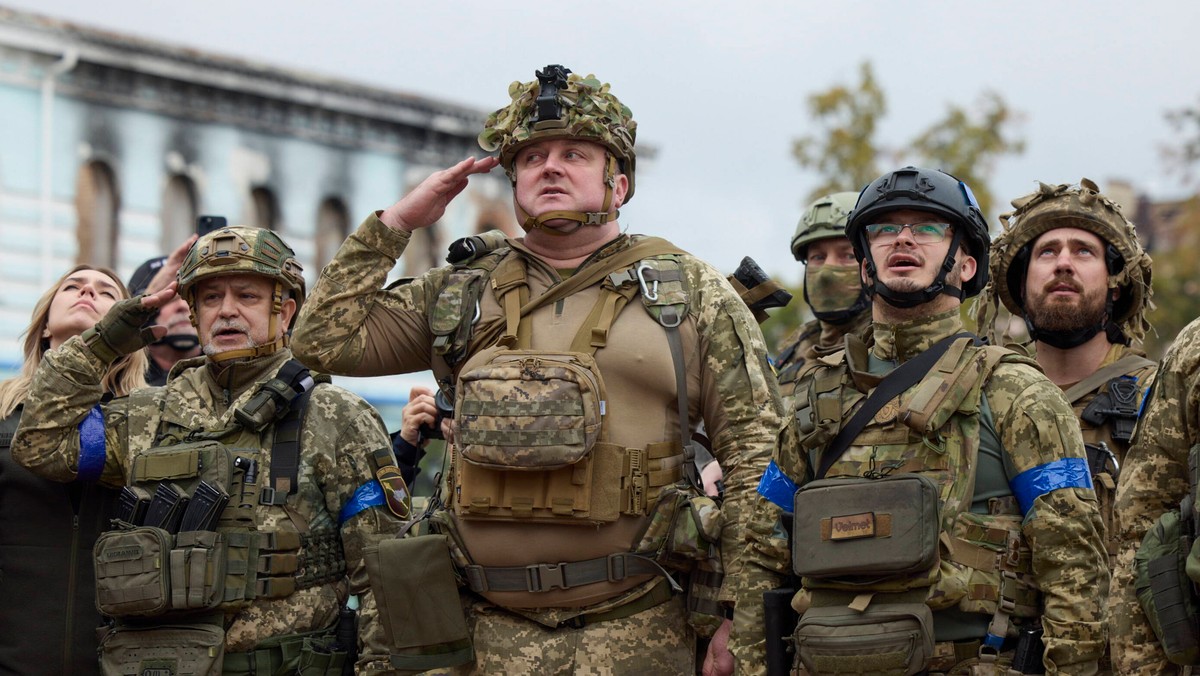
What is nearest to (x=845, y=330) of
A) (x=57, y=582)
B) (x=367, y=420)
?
(x=367, y=420)

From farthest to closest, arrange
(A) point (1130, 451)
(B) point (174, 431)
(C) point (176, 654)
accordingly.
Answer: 1. (B) point (174, 431)
2. (C) point (176, 654)
3. (A) point (1130, 451)

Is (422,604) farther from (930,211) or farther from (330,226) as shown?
(330,226)

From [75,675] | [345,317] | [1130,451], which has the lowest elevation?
[75,675]

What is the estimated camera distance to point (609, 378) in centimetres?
599

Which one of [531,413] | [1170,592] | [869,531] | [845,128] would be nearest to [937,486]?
[869,531]

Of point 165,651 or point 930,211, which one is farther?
point 165,651

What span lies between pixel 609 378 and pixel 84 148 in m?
19.8

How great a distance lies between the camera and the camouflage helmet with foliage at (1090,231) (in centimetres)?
729

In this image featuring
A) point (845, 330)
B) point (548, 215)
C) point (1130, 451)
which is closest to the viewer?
point (1130, 451)

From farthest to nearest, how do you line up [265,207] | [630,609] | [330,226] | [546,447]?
[330,226] → [265,207] → [630,609] → [546,447]

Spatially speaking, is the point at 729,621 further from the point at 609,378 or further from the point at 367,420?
the point at 367,420

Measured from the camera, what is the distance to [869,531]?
5.21m

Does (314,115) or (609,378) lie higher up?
(314,115)

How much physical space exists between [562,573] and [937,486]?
1383mm
